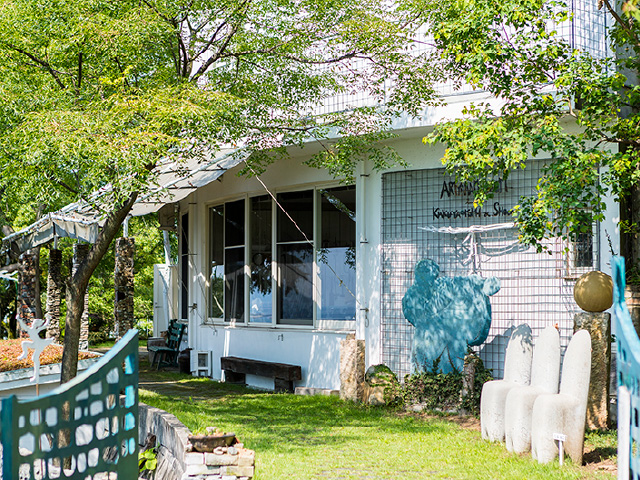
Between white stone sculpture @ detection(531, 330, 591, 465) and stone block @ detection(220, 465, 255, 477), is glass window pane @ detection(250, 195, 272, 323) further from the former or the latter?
white stone sculpture @ detection(531, 330, 591, 465)

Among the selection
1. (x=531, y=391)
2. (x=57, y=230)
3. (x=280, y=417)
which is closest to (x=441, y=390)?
(x=280, y=417)

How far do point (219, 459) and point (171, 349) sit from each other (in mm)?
10934

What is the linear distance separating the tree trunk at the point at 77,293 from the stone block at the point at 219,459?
10.7 feet

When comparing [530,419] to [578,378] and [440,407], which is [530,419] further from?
[440,407]

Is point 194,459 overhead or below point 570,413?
below

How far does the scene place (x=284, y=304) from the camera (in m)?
13.0

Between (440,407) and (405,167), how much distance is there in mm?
3503

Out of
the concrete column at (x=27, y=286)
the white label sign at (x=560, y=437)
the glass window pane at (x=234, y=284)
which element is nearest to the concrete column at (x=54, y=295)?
the concrete column at (x=27, y=286)

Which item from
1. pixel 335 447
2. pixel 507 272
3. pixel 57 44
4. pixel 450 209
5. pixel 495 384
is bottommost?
pixel 335 447

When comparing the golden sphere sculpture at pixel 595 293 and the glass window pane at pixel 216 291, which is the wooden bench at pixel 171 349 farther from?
the golden sphere sculpture at pixel 595 293

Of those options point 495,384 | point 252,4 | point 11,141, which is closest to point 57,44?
point 11,141

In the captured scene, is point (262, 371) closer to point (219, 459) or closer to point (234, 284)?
Result: point (234, 284)

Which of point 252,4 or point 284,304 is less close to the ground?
point 252,4

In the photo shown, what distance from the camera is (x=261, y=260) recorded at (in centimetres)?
1350
